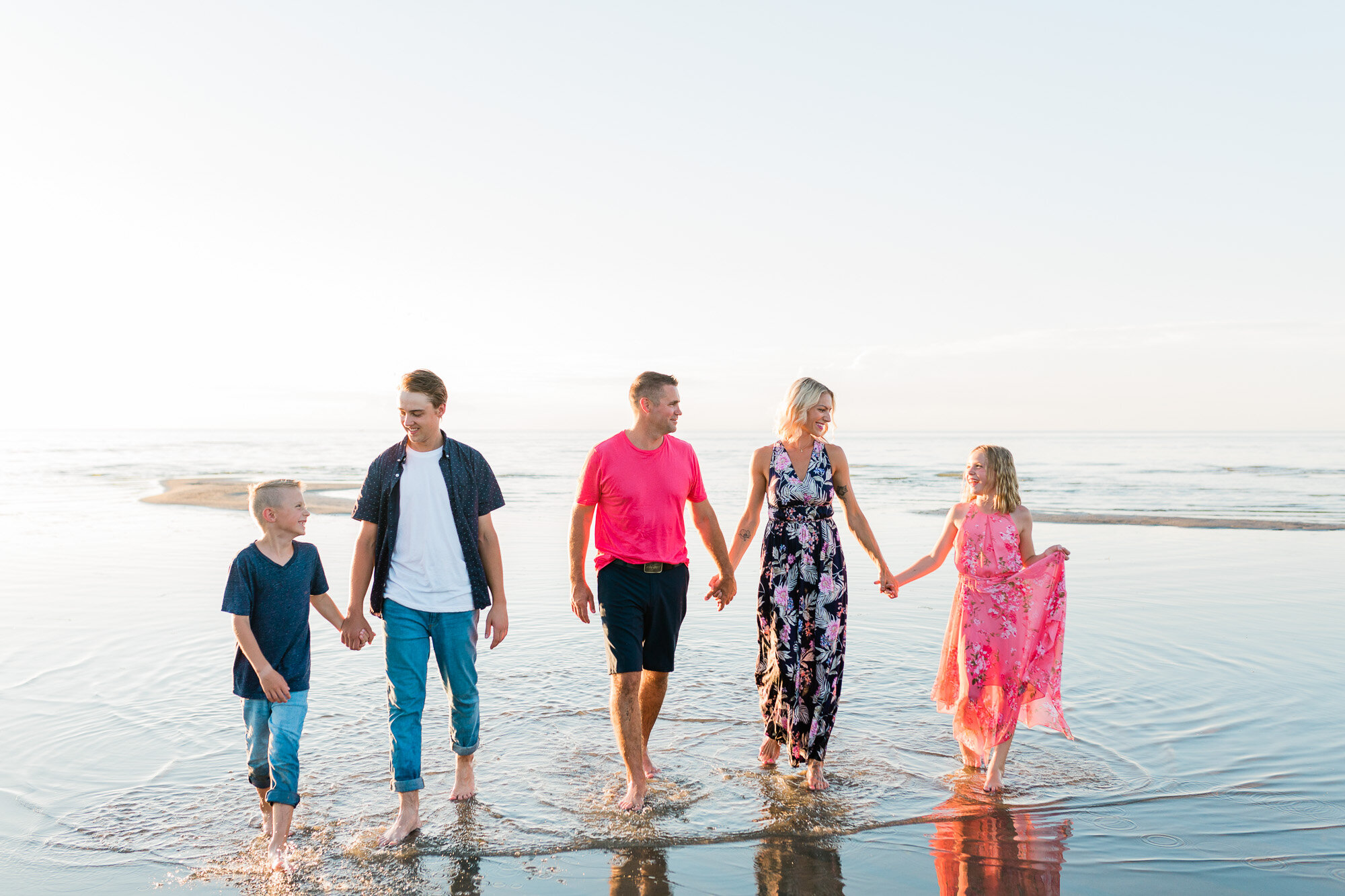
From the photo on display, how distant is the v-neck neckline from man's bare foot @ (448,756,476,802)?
2348 mm

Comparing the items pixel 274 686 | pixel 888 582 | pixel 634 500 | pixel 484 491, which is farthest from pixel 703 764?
pixel 274 686

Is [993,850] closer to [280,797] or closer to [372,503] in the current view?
[280,797]

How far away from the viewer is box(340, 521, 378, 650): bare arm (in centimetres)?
429

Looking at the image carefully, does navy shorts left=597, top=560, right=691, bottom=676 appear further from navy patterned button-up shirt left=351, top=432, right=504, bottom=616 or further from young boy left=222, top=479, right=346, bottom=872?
young boy left=222, top=479, right=346, bottom=872

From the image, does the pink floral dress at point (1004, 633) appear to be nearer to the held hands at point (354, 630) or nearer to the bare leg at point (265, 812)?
the held hands at point (354, 630)

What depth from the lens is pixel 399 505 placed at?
435 cm

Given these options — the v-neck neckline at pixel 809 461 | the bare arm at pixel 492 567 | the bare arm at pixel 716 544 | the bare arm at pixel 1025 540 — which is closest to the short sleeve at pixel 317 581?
the bare arm at pixel 492 567

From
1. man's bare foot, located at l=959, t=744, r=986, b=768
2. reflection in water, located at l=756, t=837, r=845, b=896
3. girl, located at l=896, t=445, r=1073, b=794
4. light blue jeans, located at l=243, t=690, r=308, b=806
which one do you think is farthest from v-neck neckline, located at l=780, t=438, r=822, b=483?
light blue jeans, located at l=243, t=690, r=308, b=806

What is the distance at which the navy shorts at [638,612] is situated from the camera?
4738mm

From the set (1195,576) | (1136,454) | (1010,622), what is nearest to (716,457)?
(1136,454)

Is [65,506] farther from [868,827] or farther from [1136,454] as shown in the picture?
[1136,454]

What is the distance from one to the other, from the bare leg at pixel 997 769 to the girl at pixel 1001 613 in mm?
152

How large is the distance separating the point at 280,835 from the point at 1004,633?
153 inches

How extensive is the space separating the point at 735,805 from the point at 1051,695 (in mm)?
1941
